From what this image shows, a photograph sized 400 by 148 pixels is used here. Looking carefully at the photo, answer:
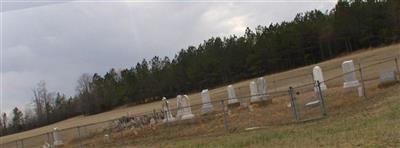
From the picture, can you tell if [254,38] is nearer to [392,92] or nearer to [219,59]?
[219,59]

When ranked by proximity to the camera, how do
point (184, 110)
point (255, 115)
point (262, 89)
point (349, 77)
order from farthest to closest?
point (184, 110) < point (262, 89) < point (349, 77) < point (255, 115)

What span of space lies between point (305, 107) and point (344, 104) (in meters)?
2.07

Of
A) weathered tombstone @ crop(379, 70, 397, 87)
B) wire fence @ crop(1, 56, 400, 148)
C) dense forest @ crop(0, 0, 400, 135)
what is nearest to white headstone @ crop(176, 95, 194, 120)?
wire fence @ crop(1, 56, 400, 148)

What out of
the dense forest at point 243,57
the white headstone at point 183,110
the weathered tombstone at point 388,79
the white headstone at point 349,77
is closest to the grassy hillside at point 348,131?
the weathered tombstone at point 388,79

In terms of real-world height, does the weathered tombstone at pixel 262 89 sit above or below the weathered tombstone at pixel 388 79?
above

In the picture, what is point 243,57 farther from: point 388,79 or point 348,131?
point 348,131

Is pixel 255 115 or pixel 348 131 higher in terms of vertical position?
pixel 255 115

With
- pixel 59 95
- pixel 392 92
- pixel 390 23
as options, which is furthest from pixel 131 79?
pixel 392 92

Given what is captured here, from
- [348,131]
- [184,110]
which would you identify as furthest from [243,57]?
[348,131]

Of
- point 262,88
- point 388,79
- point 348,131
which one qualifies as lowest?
point 348,131

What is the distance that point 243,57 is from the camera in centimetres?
11094

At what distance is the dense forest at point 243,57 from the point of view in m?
89.8

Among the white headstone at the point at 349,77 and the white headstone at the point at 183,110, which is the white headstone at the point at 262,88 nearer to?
the white headstone at the point at 183,110

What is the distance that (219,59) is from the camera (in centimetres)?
11394
